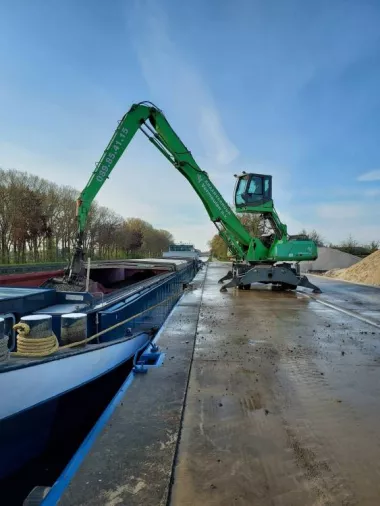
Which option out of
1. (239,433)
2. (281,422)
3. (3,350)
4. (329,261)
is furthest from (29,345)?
(329,261)

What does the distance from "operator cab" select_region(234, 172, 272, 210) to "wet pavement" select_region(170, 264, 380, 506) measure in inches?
330

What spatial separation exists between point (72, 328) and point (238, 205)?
10.8m

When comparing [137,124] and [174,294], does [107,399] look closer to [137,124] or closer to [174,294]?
[174,294]

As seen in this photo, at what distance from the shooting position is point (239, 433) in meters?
2.81

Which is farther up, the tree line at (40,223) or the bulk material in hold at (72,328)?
the tree line at (40,223)

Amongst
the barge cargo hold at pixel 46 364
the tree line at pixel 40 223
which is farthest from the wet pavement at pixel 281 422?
the tree line at pixel 40 223

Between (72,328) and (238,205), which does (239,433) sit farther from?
(238,205)

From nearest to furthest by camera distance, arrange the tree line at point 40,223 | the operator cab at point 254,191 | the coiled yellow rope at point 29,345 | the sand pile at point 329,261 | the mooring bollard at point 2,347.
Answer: the mooring bollard at point 2,347 < the coiled yellow rope at point 29,345 < the operator cab at point 254,191 < the tree line at point 40,223 < the sand pile at point 329,261

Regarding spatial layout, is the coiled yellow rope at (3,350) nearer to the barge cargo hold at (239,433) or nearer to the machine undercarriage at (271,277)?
the barge cargo hold at (239,433)

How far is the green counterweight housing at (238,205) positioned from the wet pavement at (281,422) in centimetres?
733

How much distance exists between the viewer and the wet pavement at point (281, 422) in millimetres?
2146

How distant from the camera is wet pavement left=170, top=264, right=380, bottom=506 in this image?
2146 mm

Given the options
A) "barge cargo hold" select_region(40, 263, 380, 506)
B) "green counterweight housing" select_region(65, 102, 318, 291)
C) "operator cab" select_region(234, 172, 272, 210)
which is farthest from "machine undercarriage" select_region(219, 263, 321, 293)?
"barge cargo hold" select_region(40, 263, 380, 506)

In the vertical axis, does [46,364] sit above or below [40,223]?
below
